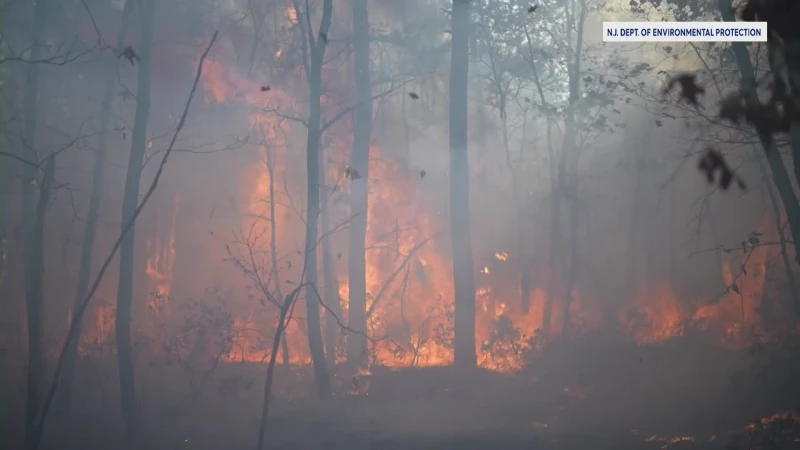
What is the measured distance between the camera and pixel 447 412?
11859 millimetres

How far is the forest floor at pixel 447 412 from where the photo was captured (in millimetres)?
10273

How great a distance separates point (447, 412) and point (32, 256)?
307 inches

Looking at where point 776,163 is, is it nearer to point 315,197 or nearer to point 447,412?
point 447,412

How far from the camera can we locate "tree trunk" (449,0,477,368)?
13.3m

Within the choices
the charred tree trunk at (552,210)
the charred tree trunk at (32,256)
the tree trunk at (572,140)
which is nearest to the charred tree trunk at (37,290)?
the charred tree trunk at (32,256)

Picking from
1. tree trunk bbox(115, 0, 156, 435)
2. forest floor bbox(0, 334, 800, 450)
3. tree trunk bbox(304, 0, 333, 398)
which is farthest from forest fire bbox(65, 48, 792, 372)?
tree trunk bbox(115, 0, 156, 435)

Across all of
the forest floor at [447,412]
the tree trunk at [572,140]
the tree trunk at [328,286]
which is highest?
the tree trunk at [572,140]

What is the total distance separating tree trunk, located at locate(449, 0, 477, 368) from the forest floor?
76 centimetres

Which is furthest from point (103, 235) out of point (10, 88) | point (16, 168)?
point (10, 88)

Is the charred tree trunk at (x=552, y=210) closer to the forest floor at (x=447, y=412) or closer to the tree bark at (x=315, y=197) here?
the forest floor at (x=447, y=412)

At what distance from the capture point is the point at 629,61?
15078mm

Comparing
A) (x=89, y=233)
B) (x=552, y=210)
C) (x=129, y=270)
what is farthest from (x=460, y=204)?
(x=89, y=233)

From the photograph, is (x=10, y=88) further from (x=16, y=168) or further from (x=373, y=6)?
(x=373, y=6)

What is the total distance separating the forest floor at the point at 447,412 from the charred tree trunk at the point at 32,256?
5.06ft
